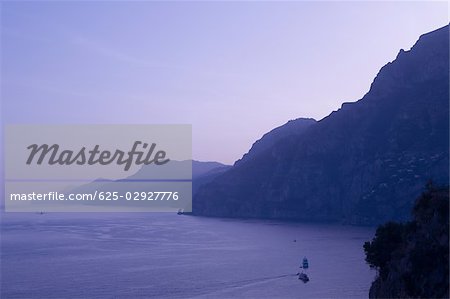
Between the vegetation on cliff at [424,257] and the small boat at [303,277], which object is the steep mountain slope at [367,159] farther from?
the vegetation on cliff at [424,257]

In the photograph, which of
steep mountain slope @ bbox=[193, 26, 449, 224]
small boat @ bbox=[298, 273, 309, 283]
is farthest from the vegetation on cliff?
steep mountain slope @ bbox=[193, 26, 449, 224]

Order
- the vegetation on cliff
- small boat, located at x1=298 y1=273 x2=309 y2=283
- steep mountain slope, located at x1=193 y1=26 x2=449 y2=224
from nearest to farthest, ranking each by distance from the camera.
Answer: the vegetation on cliff
small boat, located at x1=298 y1=273 x2=309 y2=283
steep mountain slope, located at x1=193 y1=26 x2=449 y2=224

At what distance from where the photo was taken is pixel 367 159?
14138 centimetres

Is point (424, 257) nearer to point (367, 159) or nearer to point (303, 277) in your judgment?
point (303, 277)

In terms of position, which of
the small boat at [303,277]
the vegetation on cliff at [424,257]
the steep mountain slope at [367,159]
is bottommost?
Answer: the small boat at [303,277]

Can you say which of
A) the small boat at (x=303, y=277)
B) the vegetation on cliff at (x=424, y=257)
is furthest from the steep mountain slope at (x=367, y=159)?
the vegetation on cliff at (x=424, y=257)

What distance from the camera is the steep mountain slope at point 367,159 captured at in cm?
12375

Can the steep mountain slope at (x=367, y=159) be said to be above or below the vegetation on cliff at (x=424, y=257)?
above

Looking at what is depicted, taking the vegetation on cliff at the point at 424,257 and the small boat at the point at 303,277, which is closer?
the vegetation on cliff at the point at 424,257

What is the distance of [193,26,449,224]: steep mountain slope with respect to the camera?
124m

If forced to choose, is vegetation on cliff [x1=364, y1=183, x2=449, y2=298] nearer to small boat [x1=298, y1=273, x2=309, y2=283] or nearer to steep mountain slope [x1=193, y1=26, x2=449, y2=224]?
small boat [x1=298, y1=273, x2=309, y2=283]

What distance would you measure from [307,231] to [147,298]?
6885 centimetres

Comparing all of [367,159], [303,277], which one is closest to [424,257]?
[303,277]

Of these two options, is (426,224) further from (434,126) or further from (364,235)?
(434,126)
